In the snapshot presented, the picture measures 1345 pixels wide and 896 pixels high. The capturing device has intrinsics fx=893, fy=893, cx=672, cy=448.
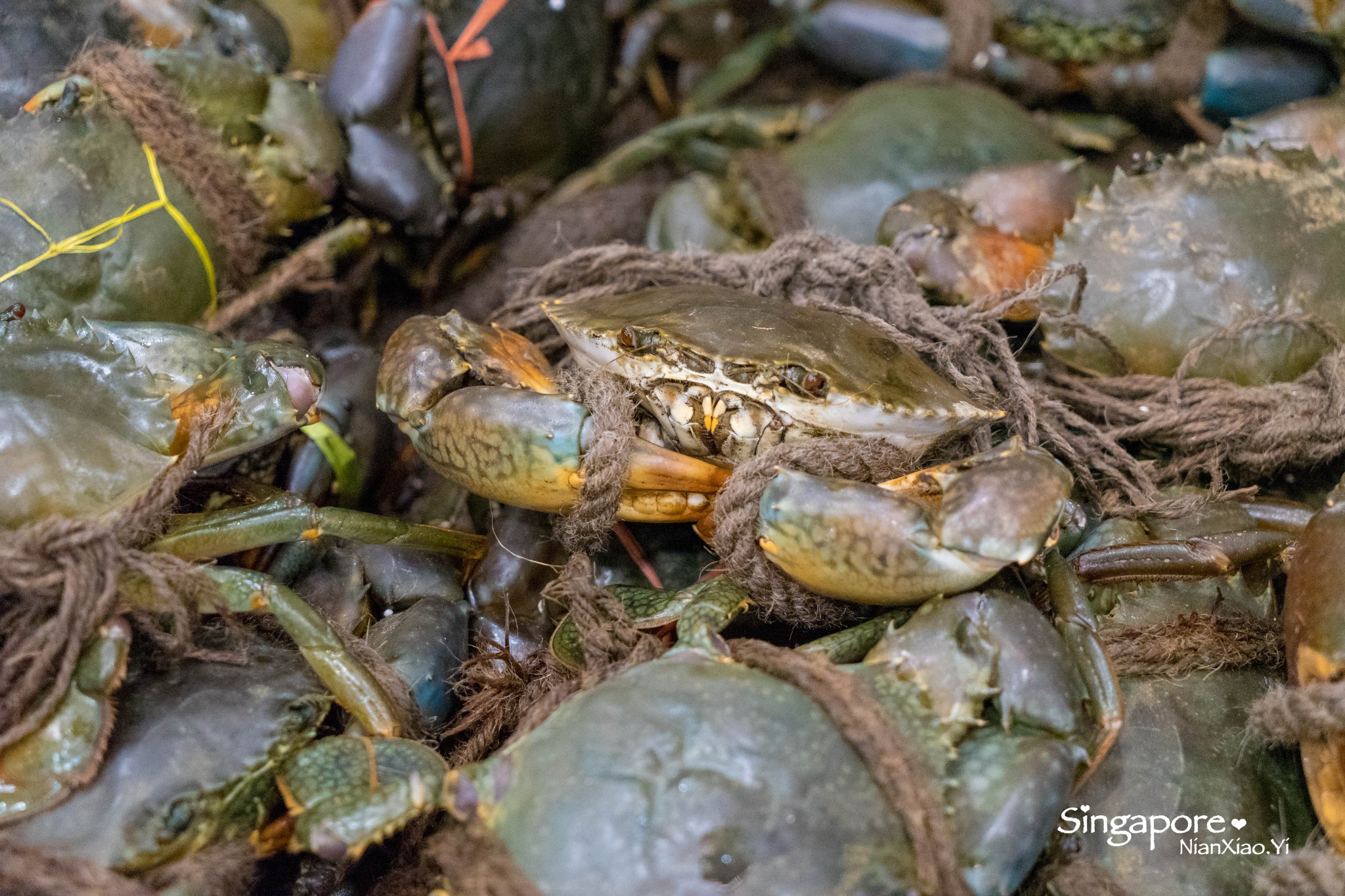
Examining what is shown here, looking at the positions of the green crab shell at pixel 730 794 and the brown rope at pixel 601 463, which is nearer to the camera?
the green crab shell at pixel 730 794

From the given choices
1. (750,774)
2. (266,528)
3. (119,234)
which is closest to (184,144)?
(119,234)

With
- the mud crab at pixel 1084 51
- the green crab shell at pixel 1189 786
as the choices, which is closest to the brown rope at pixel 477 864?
the green crab shell at pixel 1189 786

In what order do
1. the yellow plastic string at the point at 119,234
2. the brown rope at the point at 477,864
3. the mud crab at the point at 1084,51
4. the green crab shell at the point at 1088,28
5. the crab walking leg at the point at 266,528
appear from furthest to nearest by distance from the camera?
the green crab shell at the point at 1088,28 → the mud crab at the point at 1084,51 → the yellow plastic string at the point at 119,234 → the crab walking leg at the point at 266,528 → the brown rope at the point at 477,864

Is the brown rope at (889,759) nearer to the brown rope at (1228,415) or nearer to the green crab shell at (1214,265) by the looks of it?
the brown rope at (1228,415)

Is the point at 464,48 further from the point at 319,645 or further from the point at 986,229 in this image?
the point at 319,645

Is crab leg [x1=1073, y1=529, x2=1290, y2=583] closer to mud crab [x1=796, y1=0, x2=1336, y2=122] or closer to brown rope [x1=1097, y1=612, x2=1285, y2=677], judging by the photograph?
brown rope [x1=1097, y1=612, x2=1285, y2=677]

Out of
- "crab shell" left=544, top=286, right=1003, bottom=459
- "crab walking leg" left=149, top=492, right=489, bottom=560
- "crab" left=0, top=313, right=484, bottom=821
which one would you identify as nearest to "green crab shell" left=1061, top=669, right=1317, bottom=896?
"crab shell" left=544, top=286, right=1003, bottom=459
